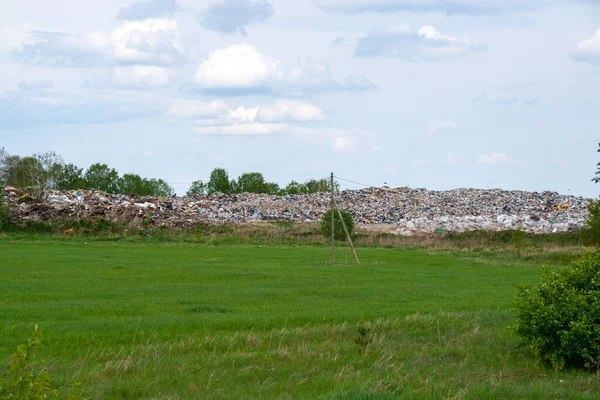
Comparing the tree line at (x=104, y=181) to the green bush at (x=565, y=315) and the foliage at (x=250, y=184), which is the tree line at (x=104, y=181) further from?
the green bush at (x=565, y=315)

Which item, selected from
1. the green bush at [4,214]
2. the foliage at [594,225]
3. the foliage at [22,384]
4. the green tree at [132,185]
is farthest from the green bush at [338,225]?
the green tree at [132,185]

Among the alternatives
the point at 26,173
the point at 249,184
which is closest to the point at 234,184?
the point at 249,184

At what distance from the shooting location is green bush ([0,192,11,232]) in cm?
6419

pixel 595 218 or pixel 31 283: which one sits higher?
pixel 595 218

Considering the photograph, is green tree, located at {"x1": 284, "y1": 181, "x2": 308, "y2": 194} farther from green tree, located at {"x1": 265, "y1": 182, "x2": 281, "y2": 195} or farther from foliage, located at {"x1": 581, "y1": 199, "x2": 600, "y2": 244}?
foliage, located at {"x1": 581, "y1": 199, "x2": 600, "y2": 244}

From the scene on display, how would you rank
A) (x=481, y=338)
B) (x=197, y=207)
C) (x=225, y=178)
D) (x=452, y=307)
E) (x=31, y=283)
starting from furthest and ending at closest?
(x=225, y=178)
(x=197, y=207)
(x=31, y=283)
(x=452, y=307)
(x=481, y=338)

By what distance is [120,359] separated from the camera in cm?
1231

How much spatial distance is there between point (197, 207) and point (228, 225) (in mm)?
13964

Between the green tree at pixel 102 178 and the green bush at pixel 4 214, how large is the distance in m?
53.6

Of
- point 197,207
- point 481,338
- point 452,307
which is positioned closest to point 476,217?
point 197,207

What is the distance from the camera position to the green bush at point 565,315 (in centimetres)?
1186

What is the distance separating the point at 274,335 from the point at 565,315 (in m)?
6.11

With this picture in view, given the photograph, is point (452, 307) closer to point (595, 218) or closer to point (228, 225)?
point (595, 218)

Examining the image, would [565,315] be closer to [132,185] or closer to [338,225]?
[338,225]
